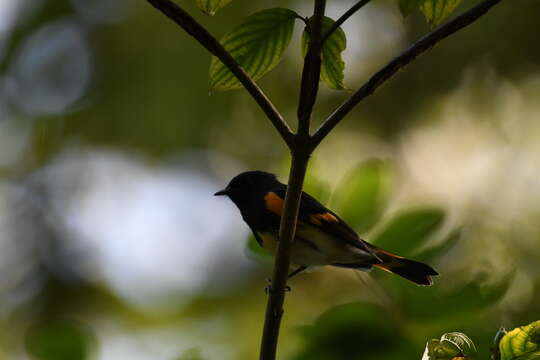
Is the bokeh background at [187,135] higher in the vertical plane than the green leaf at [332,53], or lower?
higher

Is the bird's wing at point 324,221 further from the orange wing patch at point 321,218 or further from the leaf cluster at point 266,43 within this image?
the leaf cluster at point 266,43

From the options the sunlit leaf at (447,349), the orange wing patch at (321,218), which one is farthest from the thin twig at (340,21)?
the orange wing patch at (321,218)

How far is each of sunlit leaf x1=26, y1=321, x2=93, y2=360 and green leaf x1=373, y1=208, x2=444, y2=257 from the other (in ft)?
2.53

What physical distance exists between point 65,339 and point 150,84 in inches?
190

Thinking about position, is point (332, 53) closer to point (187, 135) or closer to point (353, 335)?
point (353, 335)

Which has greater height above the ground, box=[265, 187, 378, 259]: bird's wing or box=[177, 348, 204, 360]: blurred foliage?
box=[265, 187, 378, 259]: bird's wing

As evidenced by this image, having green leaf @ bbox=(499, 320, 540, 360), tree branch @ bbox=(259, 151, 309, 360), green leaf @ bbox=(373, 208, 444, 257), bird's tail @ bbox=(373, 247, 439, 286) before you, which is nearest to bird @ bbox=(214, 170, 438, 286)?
bird's tail @ bbox=(373, 247, 439, 286)

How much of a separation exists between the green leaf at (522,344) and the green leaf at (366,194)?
0.80 metres

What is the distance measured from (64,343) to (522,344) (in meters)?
0.91

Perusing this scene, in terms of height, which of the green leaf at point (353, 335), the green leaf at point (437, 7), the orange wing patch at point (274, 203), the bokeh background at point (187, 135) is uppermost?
the bokeh background at point (187, 135)

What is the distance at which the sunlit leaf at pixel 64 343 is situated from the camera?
152cm

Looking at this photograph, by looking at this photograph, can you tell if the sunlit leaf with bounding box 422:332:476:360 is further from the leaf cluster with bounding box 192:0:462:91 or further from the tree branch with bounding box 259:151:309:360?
the leaf cluster with bounding box 192:0:462:91

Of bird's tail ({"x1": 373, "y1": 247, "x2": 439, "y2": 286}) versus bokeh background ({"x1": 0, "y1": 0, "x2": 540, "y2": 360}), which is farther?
bokeh background ({"x1": 0, "y1": 0, "x2": 540, "y2": 360})

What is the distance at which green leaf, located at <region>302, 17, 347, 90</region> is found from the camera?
1372mm
